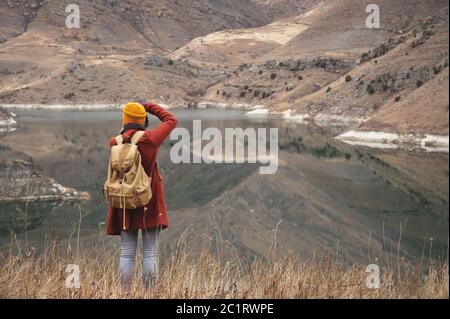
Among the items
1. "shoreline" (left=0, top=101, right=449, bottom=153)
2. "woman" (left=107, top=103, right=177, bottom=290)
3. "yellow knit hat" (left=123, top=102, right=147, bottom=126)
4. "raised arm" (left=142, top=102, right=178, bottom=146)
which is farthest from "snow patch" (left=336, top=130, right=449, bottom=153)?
"yellow knit hat" (left=123, top=102, right=147, bottom=126)

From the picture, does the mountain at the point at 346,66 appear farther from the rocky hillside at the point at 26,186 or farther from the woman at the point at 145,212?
the woman at the point at 145,212

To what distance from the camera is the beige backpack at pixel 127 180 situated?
13.4ft

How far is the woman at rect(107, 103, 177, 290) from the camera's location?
170 inches

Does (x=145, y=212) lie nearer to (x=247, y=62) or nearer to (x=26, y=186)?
(x=26, y=186)

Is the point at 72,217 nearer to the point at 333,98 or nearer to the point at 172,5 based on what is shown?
the point at 333,98

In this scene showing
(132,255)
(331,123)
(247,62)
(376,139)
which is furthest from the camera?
(247,62)

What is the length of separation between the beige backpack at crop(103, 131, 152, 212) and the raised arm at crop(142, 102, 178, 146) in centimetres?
15

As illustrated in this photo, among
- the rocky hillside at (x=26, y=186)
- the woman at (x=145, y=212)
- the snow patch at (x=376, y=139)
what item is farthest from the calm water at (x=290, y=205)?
the woman at (x=145, y=212)

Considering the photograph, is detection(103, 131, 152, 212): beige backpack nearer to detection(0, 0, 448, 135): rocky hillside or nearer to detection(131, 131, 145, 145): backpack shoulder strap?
detection(131, 131, 145, 145): backpack shoulder strap

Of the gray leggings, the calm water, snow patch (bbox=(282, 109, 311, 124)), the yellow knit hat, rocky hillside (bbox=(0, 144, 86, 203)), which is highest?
the yellow knit hat

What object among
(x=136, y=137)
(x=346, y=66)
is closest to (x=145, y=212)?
(x=136, y=137)

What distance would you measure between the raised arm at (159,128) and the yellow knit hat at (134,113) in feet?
0.40

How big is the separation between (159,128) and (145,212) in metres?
0.67

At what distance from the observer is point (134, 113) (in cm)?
434
